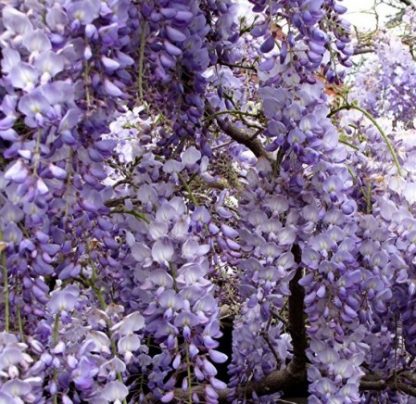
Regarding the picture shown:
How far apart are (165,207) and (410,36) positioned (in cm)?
196

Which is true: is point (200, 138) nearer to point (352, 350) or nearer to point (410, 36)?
point (352, 350)

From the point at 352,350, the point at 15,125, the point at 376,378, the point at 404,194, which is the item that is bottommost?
the point at 376,378

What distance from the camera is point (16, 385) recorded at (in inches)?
44.4

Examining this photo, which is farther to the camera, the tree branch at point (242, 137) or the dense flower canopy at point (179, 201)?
the tree branch at point (242, 137)

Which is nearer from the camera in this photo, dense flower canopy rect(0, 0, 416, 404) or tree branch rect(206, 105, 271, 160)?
dense flower canopy rect(0, 0, 416, 404)

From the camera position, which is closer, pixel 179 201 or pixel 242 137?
pixel 179 201

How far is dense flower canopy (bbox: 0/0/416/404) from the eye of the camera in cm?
111

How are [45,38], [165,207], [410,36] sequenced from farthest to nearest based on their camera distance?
[410,36] < [165,207] < [45,38]

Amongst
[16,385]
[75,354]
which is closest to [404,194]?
[75,354]

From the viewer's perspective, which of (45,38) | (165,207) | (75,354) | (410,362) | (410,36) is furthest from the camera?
(410,36)

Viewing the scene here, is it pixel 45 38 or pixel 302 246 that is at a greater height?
pixel 45 38

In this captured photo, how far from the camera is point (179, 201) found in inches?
54.2

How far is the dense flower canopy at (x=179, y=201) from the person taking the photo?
43.9 inches

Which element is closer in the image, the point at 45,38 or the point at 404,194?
the point at 45,38
